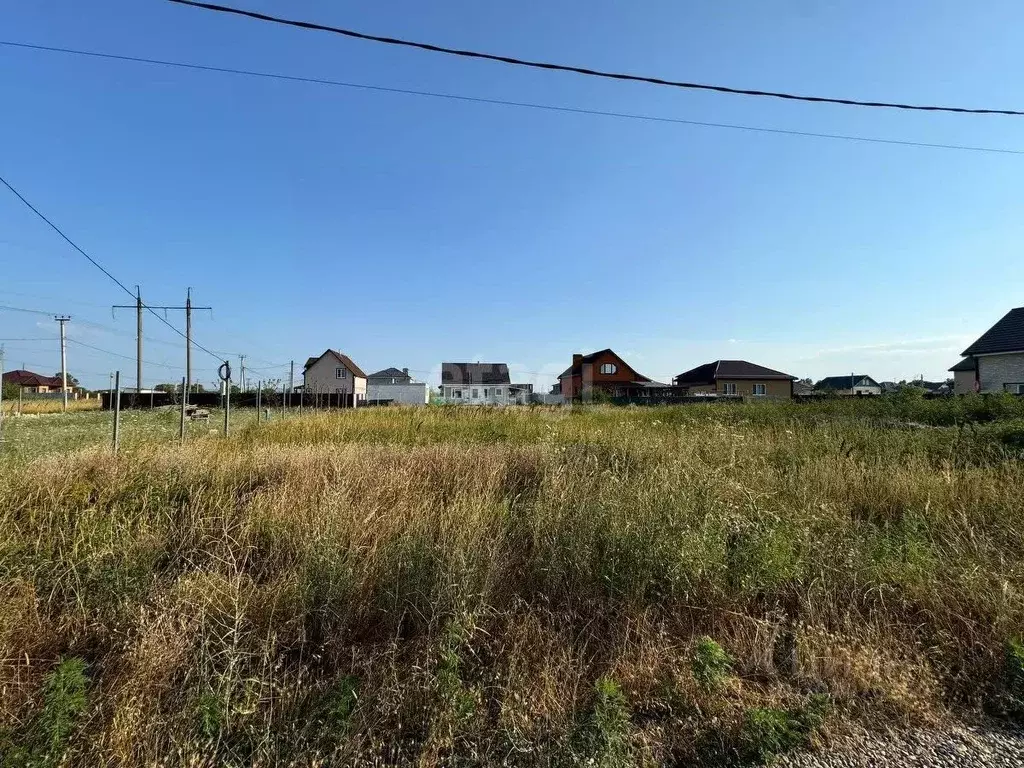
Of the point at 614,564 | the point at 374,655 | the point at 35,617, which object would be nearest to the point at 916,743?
the point at 614,564

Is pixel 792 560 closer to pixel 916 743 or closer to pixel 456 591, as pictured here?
pixel 916 743

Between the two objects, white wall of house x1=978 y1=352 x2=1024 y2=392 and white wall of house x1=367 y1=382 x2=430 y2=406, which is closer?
white wall of house x1=978 y1=352 x2=1024 y2=392

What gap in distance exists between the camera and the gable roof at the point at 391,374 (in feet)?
197

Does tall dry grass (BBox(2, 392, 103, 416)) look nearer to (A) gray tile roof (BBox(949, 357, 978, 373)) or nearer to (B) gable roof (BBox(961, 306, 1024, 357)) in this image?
(B) gable roof (BBox(961, 306, 1024, 357))

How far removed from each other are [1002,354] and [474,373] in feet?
150

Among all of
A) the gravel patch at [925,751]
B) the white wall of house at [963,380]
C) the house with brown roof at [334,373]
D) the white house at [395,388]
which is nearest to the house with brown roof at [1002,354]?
the white wall of house at [963,380]

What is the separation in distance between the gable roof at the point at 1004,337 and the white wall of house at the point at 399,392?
38.7m

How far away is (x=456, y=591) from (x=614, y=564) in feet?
3.21

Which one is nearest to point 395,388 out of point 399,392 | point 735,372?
point 399,392

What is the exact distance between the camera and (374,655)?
226 centimetres

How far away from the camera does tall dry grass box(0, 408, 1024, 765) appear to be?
1879 mm

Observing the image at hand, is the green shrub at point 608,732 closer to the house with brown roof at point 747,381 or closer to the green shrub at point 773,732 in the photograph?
the green shrub at point 773,732

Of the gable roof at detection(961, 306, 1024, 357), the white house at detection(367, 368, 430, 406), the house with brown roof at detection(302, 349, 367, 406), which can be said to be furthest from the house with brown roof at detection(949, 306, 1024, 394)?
the house with brown roof at detection(302, 349, 367, 406)

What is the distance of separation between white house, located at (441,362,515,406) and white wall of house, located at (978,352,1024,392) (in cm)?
3917
